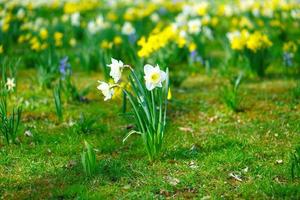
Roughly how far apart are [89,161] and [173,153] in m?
0.78

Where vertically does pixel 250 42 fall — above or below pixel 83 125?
above

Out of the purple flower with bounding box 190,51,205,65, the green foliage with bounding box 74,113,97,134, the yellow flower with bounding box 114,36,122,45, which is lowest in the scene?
the green foliage with bounding box 74,113,97,134

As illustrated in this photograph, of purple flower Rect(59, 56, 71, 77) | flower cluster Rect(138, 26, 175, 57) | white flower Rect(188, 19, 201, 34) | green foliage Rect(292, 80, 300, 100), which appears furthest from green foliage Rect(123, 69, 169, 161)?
white flower Rect(188, 19, 201, 34)

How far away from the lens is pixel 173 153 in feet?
14.7

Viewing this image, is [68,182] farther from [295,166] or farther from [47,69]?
[47,69]

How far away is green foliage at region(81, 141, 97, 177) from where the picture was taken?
3.97m

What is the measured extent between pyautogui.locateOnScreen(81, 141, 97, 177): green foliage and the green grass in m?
0.05

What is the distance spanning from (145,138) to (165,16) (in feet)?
21.5

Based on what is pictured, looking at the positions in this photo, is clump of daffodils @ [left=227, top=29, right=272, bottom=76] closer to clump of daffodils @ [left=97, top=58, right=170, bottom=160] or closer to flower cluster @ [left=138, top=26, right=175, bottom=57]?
flower cluster @ [left=138, top=26, right=175, bottom=57]

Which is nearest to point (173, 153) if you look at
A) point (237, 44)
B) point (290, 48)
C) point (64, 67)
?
point (64, 67)

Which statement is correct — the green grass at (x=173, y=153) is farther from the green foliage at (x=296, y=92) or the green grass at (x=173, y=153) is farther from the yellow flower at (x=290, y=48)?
the yellow flower at (x=290, y=48)

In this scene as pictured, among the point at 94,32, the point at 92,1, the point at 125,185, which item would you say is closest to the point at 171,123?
the point at 125,185

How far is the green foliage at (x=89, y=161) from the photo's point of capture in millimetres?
3969

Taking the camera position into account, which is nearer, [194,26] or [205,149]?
[205,149]
